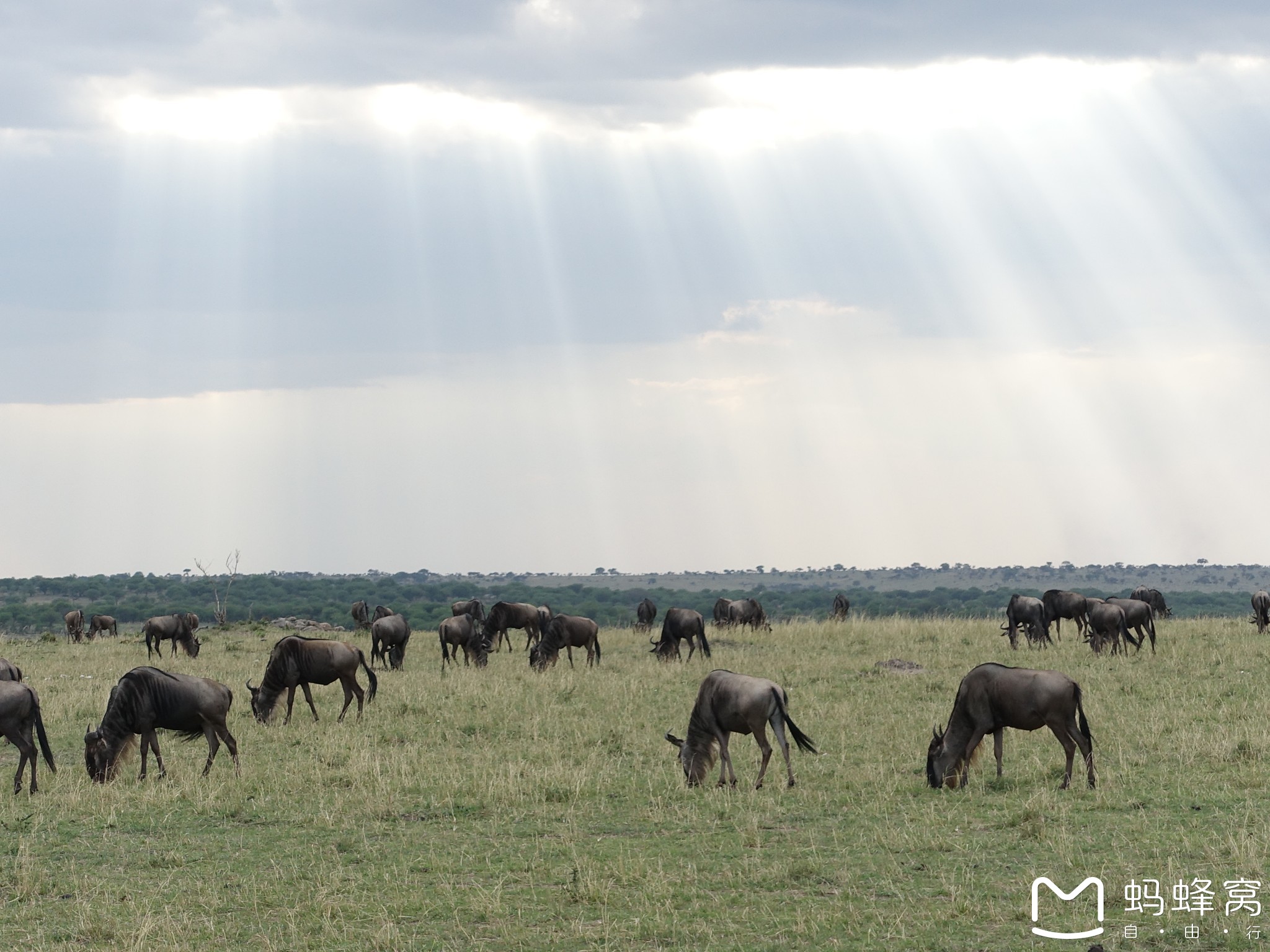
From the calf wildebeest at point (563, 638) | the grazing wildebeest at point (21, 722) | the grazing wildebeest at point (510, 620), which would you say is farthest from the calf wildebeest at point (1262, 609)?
the grazing wildebeest at point (21, 722)

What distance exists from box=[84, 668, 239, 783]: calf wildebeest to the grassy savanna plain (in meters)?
0.36

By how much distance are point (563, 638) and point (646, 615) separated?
1233 centimetres

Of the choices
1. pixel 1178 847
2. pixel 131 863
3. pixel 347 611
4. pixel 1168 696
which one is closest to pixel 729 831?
pixel 1178 847

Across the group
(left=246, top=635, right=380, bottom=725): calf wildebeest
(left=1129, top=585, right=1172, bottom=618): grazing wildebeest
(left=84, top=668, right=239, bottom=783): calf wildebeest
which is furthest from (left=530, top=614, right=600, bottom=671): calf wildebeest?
(left=1129, top=585, right=1172, bottom=618): grazing wildebeest

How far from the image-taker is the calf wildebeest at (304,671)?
1967 cm

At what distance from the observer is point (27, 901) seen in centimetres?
972

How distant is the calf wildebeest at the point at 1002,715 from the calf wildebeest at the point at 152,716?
8.46m

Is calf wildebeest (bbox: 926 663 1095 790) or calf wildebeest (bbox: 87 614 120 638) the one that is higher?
calf wildebeest (bbox: 926 663 1095 790)

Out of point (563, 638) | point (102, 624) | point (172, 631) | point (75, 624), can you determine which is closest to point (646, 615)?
point (563, 638)

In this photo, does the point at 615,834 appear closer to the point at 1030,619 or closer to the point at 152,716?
the point at 152,716

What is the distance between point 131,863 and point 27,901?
126 cm

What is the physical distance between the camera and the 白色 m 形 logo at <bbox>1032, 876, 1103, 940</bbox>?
26.4 ft

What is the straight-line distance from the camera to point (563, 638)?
29.5 meters

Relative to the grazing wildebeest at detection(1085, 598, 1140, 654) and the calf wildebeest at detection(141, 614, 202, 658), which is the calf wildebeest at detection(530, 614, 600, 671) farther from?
the calf wildebeest at detection(141, 614, 202, 658)
